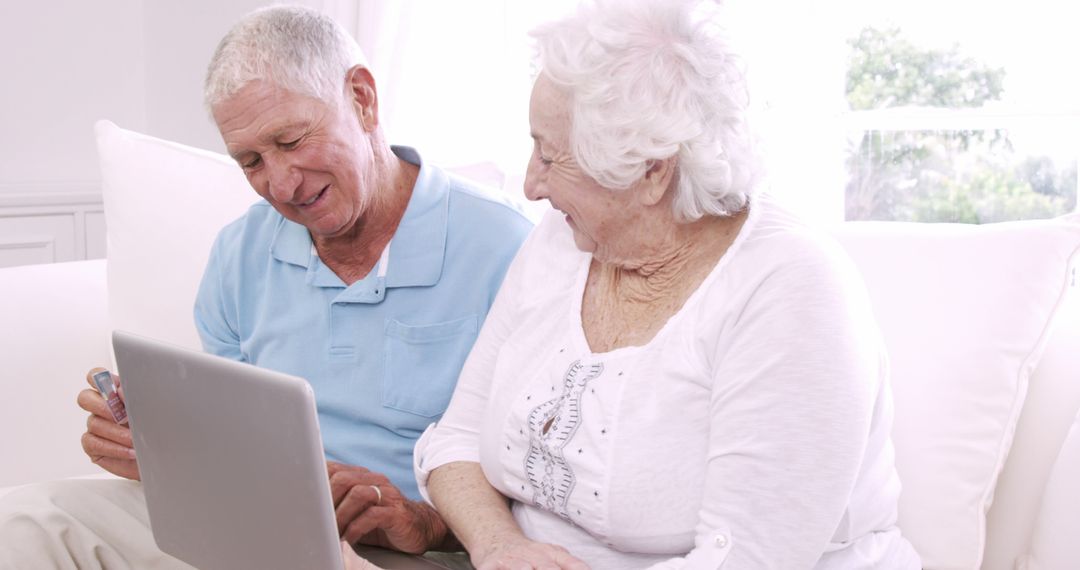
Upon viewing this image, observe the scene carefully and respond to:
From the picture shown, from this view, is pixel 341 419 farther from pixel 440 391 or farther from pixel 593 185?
pixel 593 185

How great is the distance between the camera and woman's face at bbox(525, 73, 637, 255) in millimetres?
1309

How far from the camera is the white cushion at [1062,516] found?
1361 millimetres

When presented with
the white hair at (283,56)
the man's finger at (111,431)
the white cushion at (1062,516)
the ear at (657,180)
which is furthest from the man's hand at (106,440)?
the white cushion at (1062,516)

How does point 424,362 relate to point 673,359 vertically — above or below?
below

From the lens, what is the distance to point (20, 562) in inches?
55.4

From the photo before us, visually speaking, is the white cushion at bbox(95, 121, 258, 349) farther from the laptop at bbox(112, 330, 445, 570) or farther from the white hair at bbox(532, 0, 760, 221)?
the white hair at bbox(532, 0, 760, 221)

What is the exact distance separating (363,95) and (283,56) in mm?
146

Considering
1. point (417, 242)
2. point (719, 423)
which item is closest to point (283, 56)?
point (417, 242)

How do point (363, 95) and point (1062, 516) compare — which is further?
point (363, 95)

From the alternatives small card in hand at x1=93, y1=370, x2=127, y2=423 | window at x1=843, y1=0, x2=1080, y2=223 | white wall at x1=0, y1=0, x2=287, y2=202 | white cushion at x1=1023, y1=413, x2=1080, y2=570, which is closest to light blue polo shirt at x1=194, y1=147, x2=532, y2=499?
small card in hand at x1=93, y1=370, x2=127, y2=423

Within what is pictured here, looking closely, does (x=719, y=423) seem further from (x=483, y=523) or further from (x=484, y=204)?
(x=484, y=204)

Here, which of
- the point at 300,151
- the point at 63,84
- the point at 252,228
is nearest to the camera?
the point at 300,151

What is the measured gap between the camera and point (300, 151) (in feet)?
5.16

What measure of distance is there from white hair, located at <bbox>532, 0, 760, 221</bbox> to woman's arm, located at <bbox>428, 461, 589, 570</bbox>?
402 millimetres
